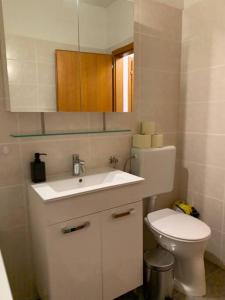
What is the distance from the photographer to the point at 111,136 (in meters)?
1.61

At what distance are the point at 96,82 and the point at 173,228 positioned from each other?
1.08 metres

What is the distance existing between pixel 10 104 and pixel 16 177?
414 millimetres

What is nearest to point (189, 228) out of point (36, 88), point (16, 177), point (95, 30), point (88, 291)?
point (88, 291)

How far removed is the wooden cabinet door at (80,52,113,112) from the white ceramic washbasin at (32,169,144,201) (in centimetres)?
43

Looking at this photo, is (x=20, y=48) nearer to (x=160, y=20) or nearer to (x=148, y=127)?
(x=148, y=127)

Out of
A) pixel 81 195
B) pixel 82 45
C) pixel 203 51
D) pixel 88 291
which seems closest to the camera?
pixel 81 195

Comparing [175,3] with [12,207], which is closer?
[12,207]

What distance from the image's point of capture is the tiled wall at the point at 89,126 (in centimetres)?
129

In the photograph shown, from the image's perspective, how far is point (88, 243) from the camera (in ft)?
3.84

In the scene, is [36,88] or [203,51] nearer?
[36,88]

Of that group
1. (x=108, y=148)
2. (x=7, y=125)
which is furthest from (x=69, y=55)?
(x=108, y=148)

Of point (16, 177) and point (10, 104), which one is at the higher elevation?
point (10, 104)

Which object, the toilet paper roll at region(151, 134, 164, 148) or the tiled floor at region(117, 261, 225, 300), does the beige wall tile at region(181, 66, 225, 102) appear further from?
the tiled floor at region(117, 261, 225, 300)

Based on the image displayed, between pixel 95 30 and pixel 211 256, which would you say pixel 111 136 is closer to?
pixel 95 30
